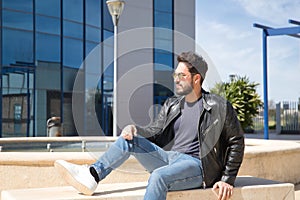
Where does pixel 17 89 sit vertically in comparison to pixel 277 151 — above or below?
above

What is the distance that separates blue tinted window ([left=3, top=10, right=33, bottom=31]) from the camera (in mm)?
14977

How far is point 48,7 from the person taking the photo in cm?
1617

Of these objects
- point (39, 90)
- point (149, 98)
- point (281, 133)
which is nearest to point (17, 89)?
point (39, 90)

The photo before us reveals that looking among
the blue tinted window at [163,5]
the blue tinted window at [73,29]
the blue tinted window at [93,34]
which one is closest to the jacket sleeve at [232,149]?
the blue tinted window at [73,29]

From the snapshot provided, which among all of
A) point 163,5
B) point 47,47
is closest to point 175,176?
point 47,47

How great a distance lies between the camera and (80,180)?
306cm

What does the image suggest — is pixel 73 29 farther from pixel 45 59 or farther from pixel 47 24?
pixel 45 59

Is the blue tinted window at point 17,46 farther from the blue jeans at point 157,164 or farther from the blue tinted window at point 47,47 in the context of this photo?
the blue jeans at point 157,164

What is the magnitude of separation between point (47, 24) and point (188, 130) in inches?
538

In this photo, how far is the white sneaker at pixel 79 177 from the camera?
305 cm

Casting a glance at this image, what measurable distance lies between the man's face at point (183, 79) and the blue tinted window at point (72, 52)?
533 inches

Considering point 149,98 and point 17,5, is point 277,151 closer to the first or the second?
point 17,5

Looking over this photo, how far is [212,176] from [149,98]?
54.8ft

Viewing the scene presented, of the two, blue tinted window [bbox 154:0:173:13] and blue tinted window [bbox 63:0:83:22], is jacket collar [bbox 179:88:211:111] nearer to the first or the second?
blue tinted window [bbox 63:0:83:22]
